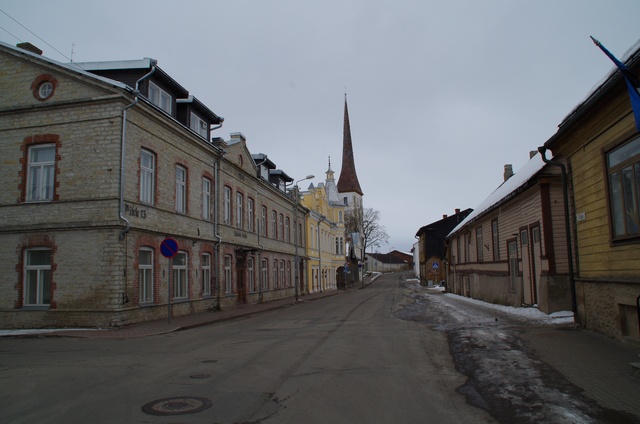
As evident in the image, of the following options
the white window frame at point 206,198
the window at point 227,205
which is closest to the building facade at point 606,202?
the white window frame at point 206,198

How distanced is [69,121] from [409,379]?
49.5ft

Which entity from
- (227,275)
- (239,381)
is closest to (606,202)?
(239,381)

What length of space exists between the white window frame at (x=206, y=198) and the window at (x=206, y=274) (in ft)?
6.10

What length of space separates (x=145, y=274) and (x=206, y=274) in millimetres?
5405

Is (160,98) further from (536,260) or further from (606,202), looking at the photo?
(606,202)

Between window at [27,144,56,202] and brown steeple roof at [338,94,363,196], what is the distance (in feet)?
297

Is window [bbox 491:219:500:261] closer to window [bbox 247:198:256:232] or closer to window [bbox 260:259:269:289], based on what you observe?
window [bbox 247:198:256:232]

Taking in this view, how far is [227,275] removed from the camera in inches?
1014

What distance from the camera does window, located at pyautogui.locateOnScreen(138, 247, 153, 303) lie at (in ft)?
58.2

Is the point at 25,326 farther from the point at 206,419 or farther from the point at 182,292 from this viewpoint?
the point at 206,419

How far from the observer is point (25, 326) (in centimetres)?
1642

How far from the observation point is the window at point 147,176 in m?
18.2

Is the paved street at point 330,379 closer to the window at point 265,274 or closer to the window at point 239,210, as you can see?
the window at point 239,210

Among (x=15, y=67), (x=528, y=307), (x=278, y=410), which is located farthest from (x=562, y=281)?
(x=15, y=67)
